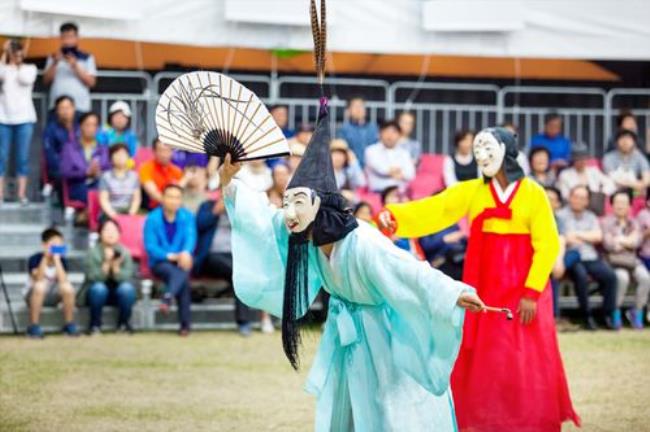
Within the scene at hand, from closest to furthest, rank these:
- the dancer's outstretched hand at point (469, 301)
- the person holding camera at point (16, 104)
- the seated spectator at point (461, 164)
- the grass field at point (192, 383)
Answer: the dancer's outstretched hand at point (469, 301)
the grass field at point (192, 383)
the person holding camera at point (16, 104)
the seated spectator at point (461, 164)

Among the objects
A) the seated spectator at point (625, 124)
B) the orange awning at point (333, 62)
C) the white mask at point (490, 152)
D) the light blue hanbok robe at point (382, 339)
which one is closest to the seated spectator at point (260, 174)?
the orange awning at point (333, 62)

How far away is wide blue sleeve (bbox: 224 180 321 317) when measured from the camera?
671 centimetres

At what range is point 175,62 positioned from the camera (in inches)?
592

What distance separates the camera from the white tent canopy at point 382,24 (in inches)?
513

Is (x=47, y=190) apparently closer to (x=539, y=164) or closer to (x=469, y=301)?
(x=539, y=164)

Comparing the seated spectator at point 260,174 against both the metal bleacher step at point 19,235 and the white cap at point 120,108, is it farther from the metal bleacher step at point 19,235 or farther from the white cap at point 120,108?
the metal bleacher step at point 19,235

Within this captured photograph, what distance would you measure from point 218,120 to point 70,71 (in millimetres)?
6873

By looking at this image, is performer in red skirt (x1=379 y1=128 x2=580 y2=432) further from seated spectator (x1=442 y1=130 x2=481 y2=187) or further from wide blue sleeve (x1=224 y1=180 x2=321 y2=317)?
seated spectator (x1=442 y1=130 x2=481 y2=187)

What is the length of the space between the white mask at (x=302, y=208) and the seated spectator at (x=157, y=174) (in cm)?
665

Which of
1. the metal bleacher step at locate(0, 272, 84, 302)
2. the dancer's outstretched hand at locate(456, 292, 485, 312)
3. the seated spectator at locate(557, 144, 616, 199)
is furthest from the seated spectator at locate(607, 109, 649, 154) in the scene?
the dancer's outstretched hand at locate(456, 292, 485, 312)

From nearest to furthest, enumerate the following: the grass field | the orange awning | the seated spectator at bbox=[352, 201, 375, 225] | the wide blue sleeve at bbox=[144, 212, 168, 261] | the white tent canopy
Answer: the grass field
the seated spectator at bbox=[352, 201, 375, 225]
the wide blue sleeve at bbox=[144, 212, 168, 261]
the white tent canopy
the orange awning

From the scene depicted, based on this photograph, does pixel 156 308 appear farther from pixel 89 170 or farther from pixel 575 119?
pixel 575 119

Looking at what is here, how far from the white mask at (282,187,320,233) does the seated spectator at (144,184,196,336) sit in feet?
18.8

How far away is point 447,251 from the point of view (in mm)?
12562
